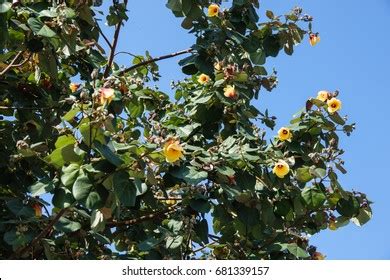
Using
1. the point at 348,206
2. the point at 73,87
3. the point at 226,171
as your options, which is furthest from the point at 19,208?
the point at 348,206

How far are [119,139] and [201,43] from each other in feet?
3.24

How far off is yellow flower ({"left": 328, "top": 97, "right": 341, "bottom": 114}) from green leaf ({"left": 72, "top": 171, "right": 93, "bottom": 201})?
1.58m

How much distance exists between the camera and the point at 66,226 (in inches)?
126

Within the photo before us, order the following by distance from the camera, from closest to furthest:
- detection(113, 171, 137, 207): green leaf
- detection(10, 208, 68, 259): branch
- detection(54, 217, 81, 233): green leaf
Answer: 1. detection(113, 171, 137, 207): green leaf
2. detection(10, 208, 68, 259): branch
3. detection(54, 217, 81, 233): green leaf

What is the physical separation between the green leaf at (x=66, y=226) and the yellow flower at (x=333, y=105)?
148 cm

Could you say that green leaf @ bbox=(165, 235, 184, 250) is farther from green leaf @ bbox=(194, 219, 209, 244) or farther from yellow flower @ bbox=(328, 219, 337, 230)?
yellow flower @ bbox=(328, 219, 337, 230)

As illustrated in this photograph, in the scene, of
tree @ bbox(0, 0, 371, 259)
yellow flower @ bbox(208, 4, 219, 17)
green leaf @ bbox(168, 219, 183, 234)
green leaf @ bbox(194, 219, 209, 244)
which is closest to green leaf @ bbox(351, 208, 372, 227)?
tree @ bbox(0, 0, 371, 259)

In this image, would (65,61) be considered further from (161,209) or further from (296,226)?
(296,226)

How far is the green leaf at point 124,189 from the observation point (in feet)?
8.79

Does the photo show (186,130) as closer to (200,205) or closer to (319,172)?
(200,205)

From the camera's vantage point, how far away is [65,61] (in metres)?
4.25

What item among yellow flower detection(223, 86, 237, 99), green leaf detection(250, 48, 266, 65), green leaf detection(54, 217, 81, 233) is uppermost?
green leaf detection(250, 48, 266, 65)

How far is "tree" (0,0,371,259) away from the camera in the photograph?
281 cm

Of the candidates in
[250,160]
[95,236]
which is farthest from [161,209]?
[250,160]
